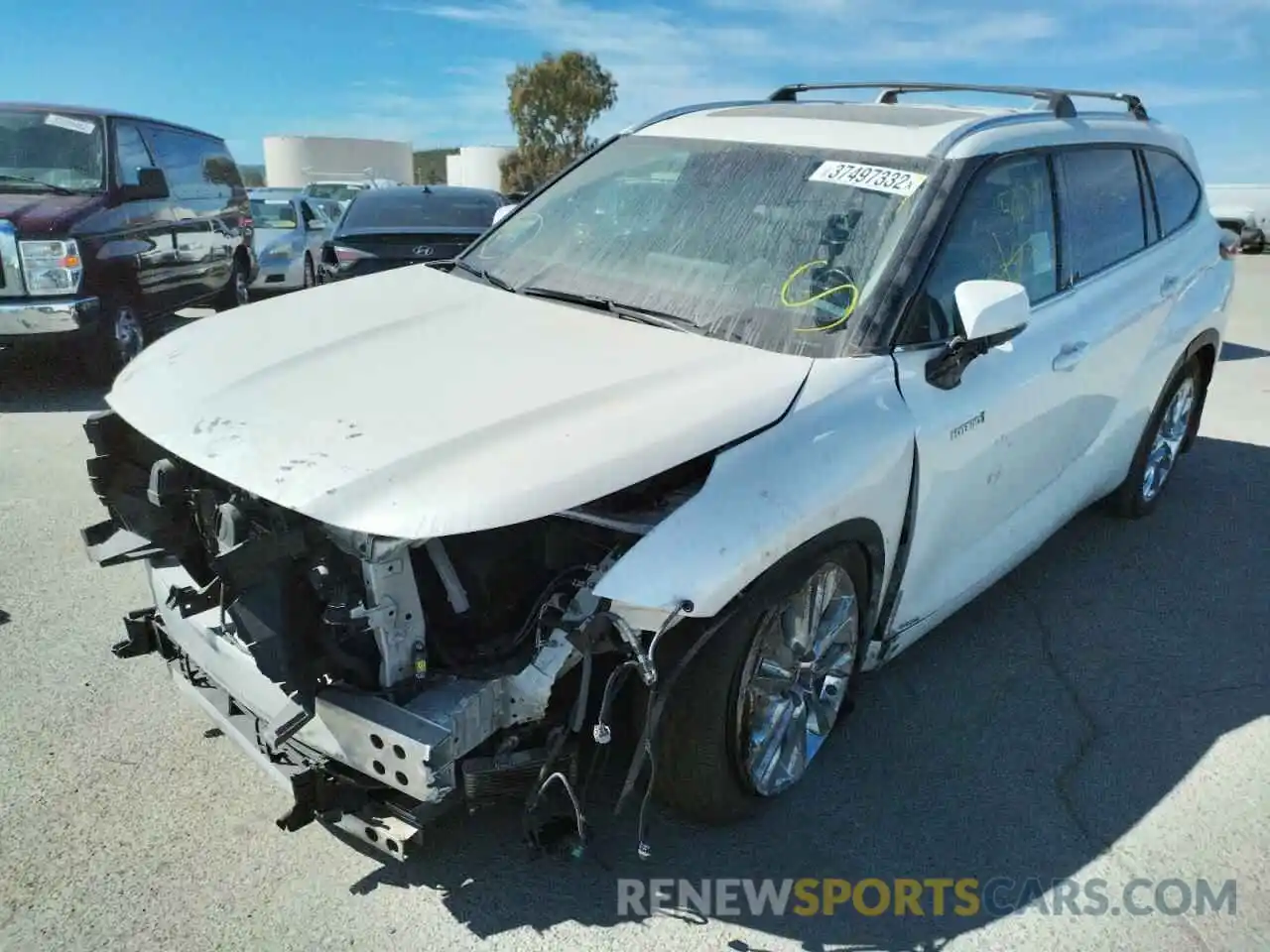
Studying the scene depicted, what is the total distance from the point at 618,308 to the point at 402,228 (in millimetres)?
6816

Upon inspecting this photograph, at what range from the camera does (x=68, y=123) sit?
307 inches

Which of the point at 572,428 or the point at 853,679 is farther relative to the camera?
the point at 853,679

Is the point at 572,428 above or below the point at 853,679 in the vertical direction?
above

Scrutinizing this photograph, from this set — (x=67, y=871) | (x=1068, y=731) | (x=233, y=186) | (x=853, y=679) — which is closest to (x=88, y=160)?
(x=233, y=186)

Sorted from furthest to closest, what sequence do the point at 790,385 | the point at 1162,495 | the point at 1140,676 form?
the point at 1162,495 < the point at 1140,676 < the point at 790,385

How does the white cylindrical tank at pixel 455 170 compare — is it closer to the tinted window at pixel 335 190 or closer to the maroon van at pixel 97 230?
the tinted window at pixel 335 190

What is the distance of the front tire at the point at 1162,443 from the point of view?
4918 millimetres

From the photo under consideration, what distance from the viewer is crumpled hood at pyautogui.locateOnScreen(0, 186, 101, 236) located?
22.5ft

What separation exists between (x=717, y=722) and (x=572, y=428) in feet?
2.77

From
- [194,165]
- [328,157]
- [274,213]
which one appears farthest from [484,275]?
[328,157]

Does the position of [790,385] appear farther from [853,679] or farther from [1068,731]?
[1068,731]

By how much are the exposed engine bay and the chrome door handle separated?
5.62 feet

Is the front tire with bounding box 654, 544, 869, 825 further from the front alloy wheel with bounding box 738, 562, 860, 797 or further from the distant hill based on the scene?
the distant hill

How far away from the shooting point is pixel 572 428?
2.41 m
